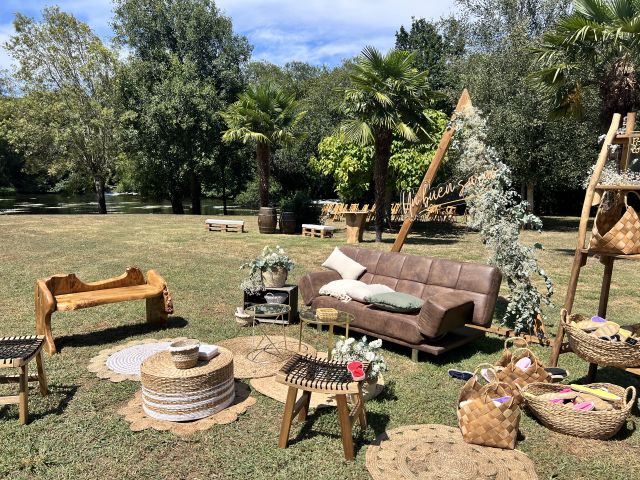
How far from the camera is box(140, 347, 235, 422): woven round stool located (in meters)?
3.79

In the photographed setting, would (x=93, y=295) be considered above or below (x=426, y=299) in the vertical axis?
below

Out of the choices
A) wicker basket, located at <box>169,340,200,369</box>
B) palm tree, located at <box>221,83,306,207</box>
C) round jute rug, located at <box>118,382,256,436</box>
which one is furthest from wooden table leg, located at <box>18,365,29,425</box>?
palm tree, located at <box>221,83,306,207</box>

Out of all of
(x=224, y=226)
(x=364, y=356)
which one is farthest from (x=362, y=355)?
(x=224, y=226)

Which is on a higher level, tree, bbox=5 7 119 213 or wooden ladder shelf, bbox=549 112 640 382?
tree, bbox=5 7 119 213

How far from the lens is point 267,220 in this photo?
16484mm

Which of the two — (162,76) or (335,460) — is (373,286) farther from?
(162,76)

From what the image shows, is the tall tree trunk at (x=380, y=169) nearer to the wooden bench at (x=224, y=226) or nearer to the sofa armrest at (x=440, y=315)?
the wooden bench at (x=224, y=226)

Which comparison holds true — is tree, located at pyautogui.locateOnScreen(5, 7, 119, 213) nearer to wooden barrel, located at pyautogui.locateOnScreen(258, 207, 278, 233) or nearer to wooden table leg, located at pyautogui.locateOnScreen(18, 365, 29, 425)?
wooden barrel, located at pyautogui.locateOnScreen(258, 207, 278, 233)

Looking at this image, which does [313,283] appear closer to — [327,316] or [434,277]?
[434,277]

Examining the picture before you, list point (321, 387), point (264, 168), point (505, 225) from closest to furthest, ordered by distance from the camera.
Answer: point (321, 387), point (505, 225), point (264, 168)

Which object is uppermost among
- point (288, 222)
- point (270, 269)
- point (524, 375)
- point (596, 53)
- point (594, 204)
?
point (596, 53)

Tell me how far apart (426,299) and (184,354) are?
2.91 m

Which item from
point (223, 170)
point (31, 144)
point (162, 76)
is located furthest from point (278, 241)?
point (31, 144)

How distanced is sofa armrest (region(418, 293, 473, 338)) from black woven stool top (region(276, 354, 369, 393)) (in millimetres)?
1493
